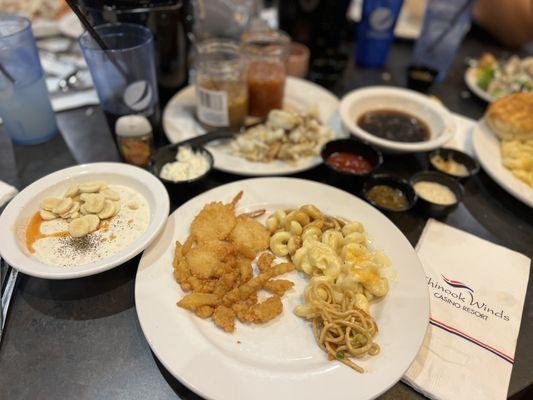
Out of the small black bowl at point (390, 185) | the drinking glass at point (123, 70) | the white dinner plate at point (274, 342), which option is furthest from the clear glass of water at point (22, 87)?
the small black bowl at point (390, 185)

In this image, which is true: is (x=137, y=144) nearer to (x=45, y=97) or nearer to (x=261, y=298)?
(x=45, y=97)

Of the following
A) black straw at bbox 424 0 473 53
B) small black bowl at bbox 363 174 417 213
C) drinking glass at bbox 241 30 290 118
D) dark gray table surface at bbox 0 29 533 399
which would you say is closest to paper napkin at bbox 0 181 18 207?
dark gray table surface at bbox 0 29 533 399

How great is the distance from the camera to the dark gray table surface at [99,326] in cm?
105

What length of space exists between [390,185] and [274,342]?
0.88m

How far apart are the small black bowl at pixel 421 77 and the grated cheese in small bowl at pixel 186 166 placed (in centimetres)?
148

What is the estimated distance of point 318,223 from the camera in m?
1.39

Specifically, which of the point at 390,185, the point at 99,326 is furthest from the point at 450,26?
the point at 99,326

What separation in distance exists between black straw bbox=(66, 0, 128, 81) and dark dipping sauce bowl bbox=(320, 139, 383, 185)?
97cm

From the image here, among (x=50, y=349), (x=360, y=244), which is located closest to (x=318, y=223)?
(x=360, y=244)

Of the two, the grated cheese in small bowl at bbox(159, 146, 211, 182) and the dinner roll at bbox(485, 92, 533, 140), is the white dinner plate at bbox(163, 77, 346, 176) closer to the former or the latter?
the grated cheese in small bowl at bbox(159, 146, 211, 182)

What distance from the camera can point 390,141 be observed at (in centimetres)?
179

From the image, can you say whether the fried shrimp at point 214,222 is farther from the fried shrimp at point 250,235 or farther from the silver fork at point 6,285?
the silver fork at point 6,285

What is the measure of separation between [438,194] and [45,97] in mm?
1874

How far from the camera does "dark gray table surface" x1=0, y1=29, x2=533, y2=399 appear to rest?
1050 mm
